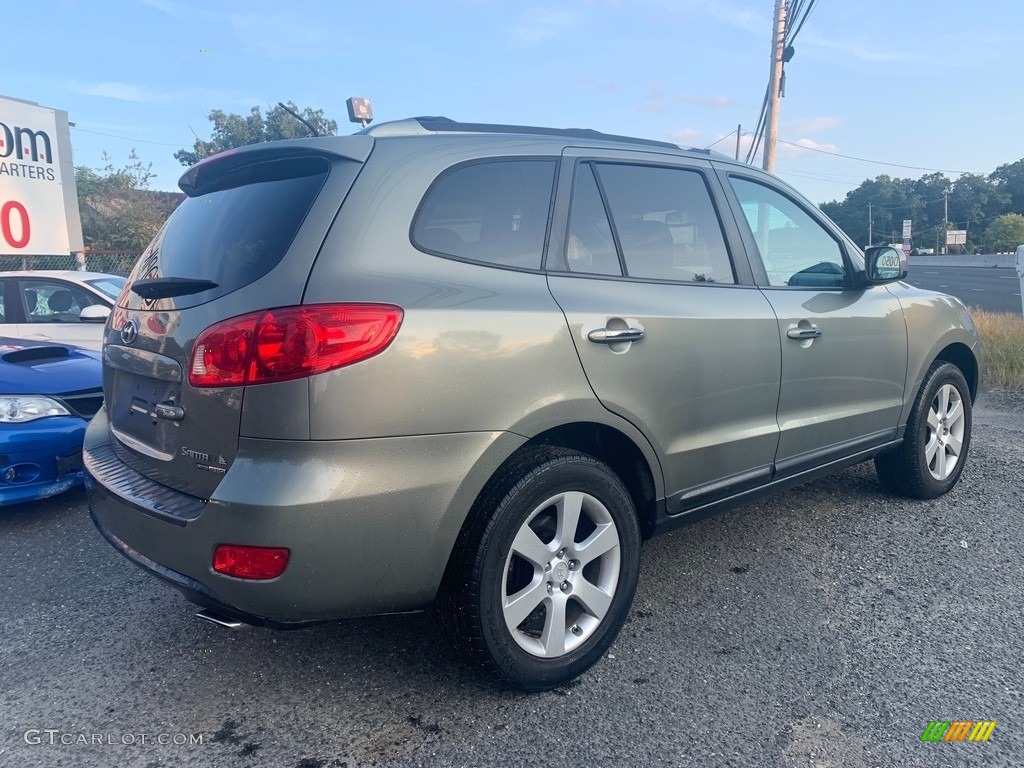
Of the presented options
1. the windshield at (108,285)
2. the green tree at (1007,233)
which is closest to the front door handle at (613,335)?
the windshield at (108,285)

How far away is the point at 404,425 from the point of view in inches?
82.4

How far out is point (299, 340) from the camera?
2025 millimetres

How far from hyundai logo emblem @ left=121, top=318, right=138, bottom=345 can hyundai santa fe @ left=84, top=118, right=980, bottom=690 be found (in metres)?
0.02

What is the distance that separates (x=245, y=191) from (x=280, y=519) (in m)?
1.16

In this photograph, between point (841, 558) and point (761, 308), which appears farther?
point (841, 558)

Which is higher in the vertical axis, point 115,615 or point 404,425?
point 404,425

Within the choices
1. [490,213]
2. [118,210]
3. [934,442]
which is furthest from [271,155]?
[118,210]

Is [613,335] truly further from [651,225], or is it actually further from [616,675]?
[616,675]

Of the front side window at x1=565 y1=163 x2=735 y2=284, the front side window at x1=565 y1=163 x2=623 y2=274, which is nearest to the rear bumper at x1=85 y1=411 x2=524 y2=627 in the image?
the front side window at x1=565 y1=163 x2=623 y2=274

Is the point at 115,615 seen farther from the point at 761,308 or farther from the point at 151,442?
the point at 761,308

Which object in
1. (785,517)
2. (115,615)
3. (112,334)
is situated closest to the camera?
(112,334)

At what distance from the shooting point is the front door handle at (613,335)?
2527mm

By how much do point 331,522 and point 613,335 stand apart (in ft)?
3.70

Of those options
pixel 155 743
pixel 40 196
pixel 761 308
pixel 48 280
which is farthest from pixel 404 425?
pixel 40 196
